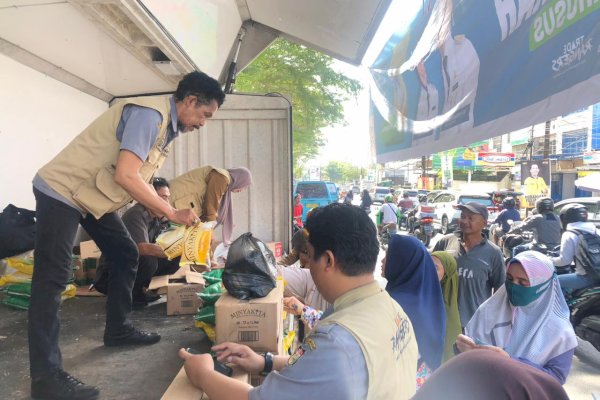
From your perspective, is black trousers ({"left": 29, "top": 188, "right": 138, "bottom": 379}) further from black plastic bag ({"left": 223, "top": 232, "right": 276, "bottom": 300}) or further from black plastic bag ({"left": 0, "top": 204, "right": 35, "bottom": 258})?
black plastic bag ({"left": 0, "top": 204, "right": 35, "bottom": 258})

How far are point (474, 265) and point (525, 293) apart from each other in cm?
110

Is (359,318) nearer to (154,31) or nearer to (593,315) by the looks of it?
(154,31)

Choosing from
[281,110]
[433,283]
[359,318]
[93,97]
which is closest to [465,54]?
[433,283]

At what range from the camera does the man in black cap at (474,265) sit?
3.21 m

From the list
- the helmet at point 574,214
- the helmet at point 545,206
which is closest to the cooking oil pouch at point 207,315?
the helmet at point 574,214

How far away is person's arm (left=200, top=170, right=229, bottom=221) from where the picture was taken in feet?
13.5

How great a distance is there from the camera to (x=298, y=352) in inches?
47.4

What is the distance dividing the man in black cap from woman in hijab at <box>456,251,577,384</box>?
0.84 meters

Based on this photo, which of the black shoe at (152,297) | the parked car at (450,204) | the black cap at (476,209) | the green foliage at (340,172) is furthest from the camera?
the green foliage at (340,172)

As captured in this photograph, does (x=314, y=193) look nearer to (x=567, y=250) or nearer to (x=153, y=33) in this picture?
(x=567, y=250)

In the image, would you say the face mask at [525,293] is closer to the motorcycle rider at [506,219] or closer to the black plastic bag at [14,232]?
the black plastic bag at [14,232]

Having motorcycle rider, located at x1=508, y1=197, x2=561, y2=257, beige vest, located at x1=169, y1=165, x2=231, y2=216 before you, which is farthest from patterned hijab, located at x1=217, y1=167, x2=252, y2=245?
motorcycle rider, located at x1=508, y1=197, x2=561, y2=257

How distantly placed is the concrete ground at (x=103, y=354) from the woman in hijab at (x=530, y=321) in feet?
4.76

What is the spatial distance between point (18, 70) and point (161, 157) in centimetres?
218
